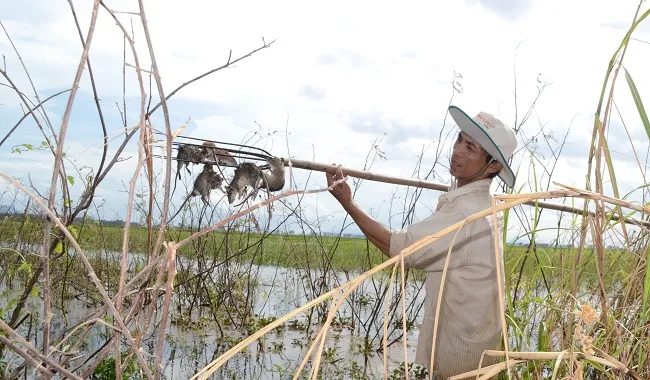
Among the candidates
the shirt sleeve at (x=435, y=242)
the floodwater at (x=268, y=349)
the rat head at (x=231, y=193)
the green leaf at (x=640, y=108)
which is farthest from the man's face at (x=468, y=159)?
the floodwater at (x=268, y=349)

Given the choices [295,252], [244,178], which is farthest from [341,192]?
[295,252]

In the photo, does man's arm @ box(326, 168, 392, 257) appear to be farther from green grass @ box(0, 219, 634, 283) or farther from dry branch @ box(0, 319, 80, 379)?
dry branch @ box(0, 319, 80, 379)

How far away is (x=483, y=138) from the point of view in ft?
8.95

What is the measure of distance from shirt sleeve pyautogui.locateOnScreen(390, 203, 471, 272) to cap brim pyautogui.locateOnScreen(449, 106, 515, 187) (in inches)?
11.6

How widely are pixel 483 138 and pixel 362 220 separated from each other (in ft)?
1.96

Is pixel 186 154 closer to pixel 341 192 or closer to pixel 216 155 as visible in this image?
pixel 216 155

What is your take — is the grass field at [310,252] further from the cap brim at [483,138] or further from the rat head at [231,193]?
the rat head at [231,193]

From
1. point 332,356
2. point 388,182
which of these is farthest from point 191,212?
point 388,182

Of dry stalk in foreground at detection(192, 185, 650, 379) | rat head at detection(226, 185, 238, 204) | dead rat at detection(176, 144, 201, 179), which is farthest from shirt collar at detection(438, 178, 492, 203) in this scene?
dry stalk in foreground at detection(192, 185, 650, 379)

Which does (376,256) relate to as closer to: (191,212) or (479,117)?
(191,212)

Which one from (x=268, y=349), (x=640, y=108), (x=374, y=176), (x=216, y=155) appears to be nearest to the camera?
(x=640, y=108)

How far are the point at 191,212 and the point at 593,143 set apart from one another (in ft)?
15.8

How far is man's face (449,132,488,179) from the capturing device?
110 inches

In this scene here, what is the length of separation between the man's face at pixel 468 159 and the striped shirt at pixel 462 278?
75mm
